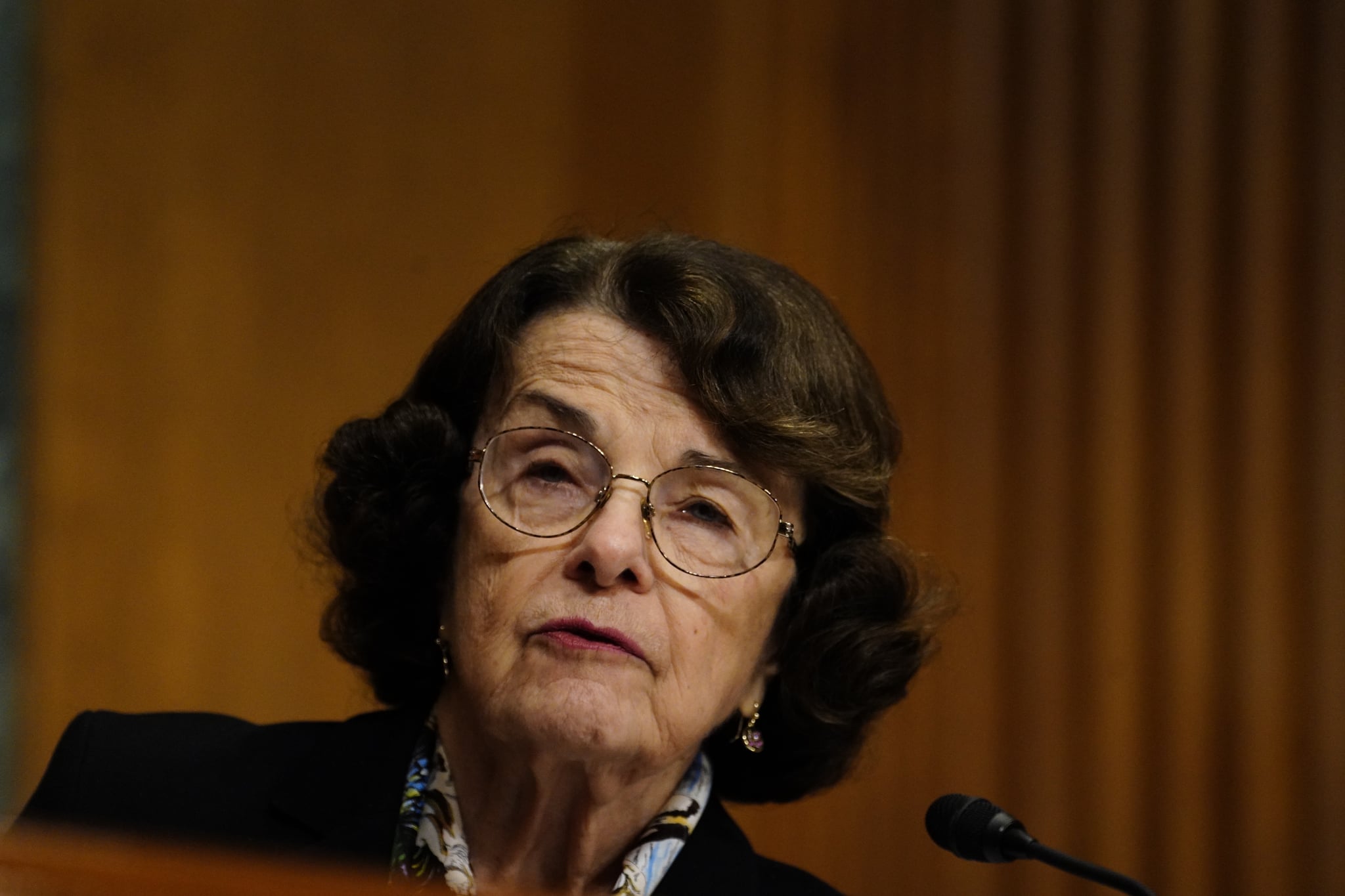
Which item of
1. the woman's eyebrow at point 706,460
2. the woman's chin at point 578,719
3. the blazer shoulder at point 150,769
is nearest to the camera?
the woman's chin at point 578,719

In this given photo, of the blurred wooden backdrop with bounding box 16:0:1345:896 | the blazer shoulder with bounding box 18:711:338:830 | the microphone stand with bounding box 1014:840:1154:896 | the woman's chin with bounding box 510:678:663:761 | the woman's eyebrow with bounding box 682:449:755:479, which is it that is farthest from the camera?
the blurred wooden backdrop with bounding box 16:0:1345:896

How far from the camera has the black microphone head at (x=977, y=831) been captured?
5.08 ft

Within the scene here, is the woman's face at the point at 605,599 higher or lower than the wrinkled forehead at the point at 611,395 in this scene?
lower

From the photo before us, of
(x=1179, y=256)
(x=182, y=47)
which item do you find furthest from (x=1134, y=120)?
(x=182, y=47)

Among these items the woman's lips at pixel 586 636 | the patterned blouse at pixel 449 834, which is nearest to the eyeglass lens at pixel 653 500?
the woman's lips at pixel 586 636

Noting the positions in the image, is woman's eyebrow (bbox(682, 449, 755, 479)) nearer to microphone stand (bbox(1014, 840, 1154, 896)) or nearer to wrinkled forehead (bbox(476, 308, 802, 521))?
wrinkled forehead (bbox(476, 308, 802, 521))

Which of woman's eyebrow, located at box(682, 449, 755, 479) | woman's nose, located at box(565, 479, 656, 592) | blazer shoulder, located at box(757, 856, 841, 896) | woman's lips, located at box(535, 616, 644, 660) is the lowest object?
blazer shoulder, located at box(757, 856, 841, 896)

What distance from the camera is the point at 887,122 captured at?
3.73m

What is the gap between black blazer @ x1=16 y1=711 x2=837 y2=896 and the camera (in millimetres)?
1893

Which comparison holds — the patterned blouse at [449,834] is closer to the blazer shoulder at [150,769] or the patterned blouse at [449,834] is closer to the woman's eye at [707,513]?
the blazer shoulder at [150,769]

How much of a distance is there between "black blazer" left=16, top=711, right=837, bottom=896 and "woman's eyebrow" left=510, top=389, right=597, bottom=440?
0.53 meters

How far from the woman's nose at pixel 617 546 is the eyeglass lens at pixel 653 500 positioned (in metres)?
0.02

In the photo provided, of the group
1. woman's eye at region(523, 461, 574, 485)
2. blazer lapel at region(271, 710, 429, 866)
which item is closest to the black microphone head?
woman's eye at region(523, 461, 574, 485)

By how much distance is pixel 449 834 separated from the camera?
1.85m
